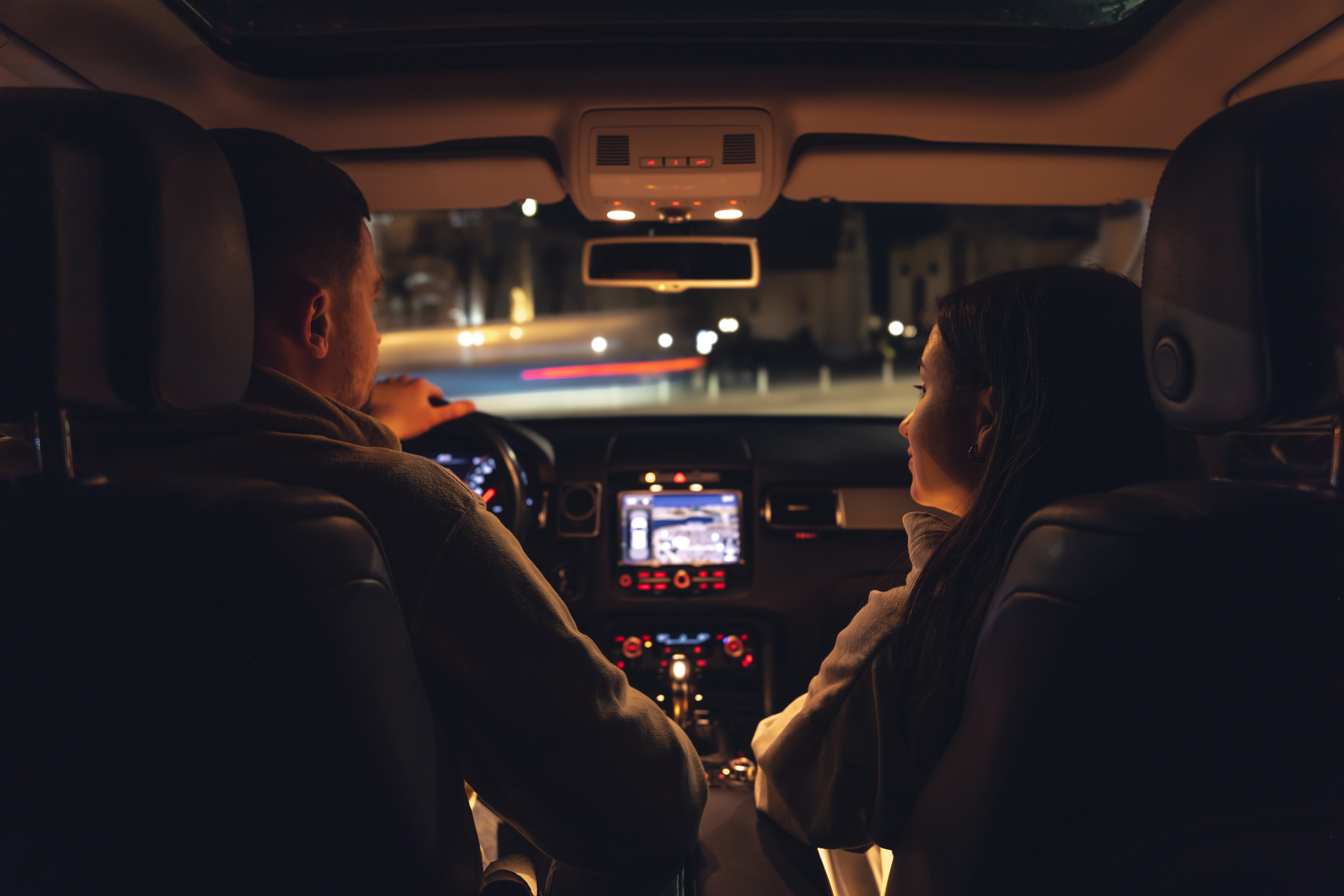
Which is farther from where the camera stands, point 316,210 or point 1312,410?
point 316,210

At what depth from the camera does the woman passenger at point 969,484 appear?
4.00ft

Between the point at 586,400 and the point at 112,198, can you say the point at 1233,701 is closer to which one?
the point at 112,198

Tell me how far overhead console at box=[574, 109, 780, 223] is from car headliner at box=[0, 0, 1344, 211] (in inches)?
1.6

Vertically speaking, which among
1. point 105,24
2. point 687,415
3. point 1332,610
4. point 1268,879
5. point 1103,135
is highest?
point 105,24

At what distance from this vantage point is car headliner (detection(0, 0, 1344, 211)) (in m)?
1.95

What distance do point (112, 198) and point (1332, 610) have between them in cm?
161

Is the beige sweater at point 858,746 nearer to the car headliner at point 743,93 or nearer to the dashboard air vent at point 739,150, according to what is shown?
the dashboard air vent at point 739,150

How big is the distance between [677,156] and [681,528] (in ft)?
5.03

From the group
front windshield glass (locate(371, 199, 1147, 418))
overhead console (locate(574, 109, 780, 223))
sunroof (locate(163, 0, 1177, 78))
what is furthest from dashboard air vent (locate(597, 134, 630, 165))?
front windshield glass (locate(371, 199, 1147, 418))

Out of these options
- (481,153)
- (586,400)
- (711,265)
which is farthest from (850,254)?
(481,153)

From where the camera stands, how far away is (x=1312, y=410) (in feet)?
3.20

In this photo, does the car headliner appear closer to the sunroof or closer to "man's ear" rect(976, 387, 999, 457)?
the sunroof

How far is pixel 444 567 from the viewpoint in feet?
3.69

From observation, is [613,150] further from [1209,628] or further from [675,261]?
[1209,628]
